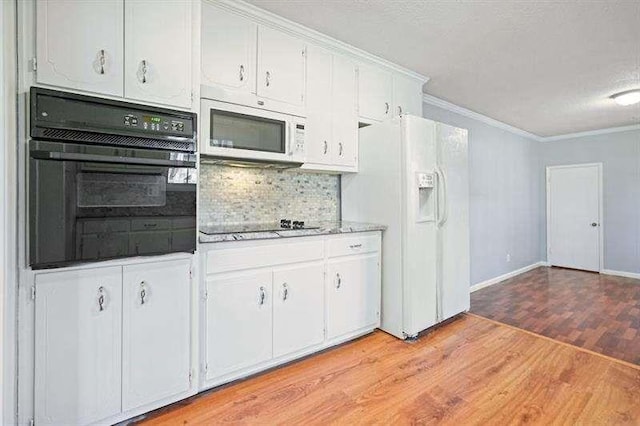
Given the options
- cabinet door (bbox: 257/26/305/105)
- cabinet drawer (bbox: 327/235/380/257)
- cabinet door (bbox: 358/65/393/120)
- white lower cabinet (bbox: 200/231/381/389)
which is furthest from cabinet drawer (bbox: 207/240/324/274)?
cabinet door (bbox: 358/65/393/120)

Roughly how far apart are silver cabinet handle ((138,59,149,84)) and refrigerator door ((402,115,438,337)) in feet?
6.09

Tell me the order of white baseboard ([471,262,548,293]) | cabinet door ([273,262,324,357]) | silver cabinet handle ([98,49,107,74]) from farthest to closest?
white baseboard ([471,262,548,293]) < cabinet door ([273,262,324,357]) < silver cabinet handle ([98,49,107,74])

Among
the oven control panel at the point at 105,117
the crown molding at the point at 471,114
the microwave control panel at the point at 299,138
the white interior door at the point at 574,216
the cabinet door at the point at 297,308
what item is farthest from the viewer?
the white interior door at the point at 574,216

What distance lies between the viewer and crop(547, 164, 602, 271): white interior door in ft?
18.2

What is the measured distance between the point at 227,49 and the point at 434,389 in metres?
2.58

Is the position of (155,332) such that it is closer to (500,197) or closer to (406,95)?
(406,95)

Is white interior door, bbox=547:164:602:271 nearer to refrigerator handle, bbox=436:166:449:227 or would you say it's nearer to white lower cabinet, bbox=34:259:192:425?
refrigerator handle, bbox=436:166:449:227

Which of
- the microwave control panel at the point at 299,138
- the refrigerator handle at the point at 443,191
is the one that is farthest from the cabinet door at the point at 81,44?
the refrigerator handle at the point at 443,191

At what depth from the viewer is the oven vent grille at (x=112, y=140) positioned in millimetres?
1440

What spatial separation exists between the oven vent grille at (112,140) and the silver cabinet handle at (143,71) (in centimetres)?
30

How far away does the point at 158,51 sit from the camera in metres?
1.70

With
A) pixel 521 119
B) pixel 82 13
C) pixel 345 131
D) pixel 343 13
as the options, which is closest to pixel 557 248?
pixel 521 119

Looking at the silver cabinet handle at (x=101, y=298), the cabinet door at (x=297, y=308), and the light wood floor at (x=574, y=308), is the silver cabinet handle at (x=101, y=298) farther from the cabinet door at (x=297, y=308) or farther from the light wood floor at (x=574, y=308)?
the light wood floor at (x=574, y=308)

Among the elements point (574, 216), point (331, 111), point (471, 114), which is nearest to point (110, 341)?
point (331, 111)
